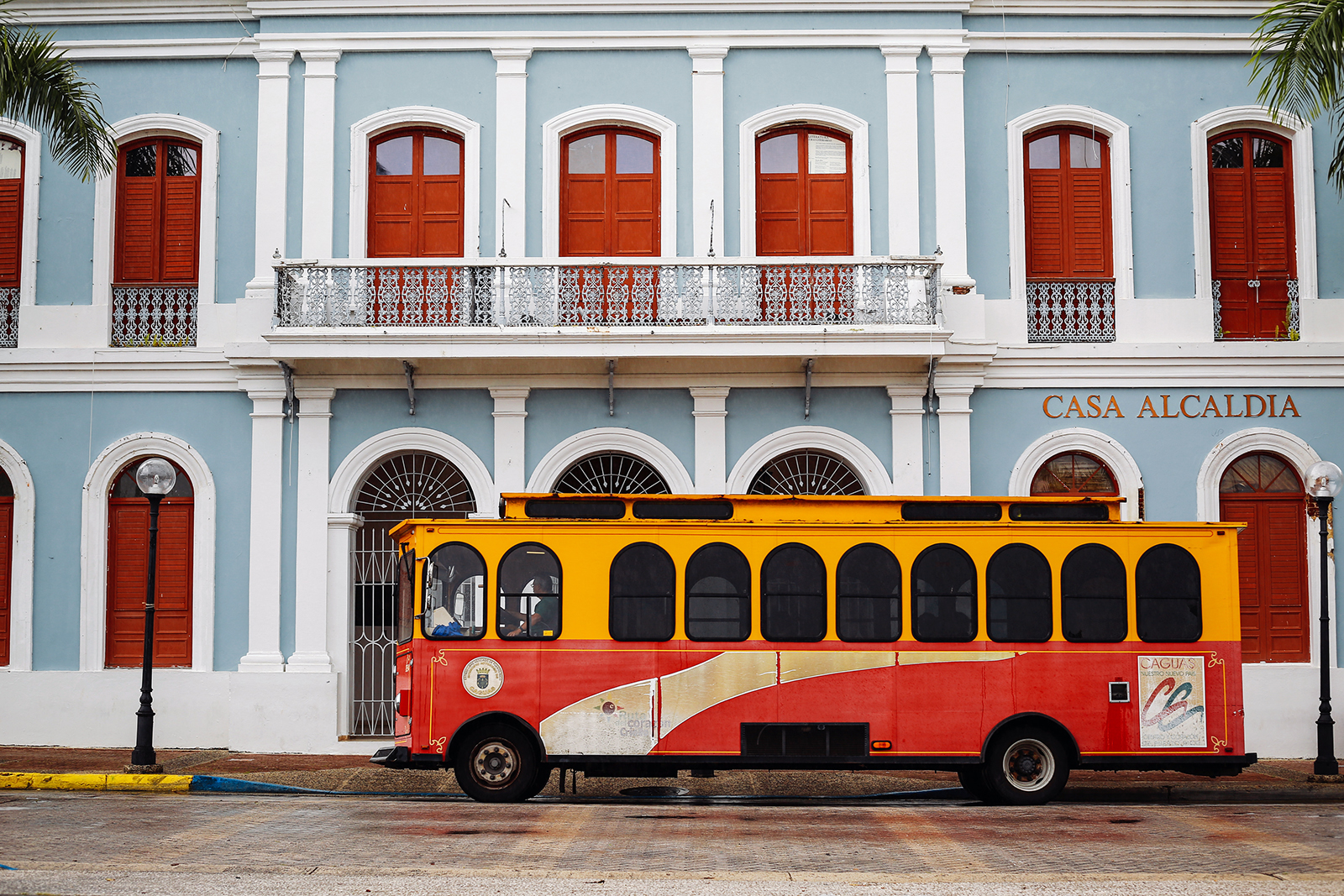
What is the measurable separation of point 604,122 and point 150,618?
26.5 ft

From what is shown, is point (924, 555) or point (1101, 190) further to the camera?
point (1101, 190)

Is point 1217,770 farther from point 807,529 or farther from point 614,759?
point 614,759

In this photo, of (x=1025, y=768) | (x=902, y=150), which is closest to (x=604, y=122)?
(x=902, y=150)

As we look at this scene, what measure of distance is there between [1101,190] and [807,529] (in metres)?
7.78

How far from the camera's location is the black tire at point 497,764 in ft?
40.2

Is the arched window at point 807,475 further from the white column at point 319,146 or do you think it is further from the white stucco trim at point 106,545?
the white stucco trim at point 106,545

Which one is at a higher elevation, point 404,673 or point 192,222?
point 192,222

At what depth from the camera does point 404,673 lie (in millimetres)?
12523

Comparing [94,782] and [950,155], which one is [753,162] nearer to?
[950,155]

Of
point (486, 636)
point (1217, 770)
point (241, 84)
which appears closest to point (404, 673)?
point (486, 636)

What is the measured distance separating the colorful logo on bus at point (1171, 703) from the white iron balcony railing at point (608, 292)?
546 centimetres

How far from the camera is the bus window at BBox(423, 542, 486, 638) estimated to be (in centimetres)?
1230

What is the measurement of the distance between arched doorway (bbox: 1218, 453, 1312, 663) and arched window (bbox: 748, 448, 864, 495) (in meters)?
4.69

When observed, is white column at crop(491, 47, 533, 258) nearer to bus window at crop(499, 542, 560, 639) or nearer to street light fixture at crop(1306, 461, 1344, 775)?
bus window at crop(499, 542, 560, 639)
